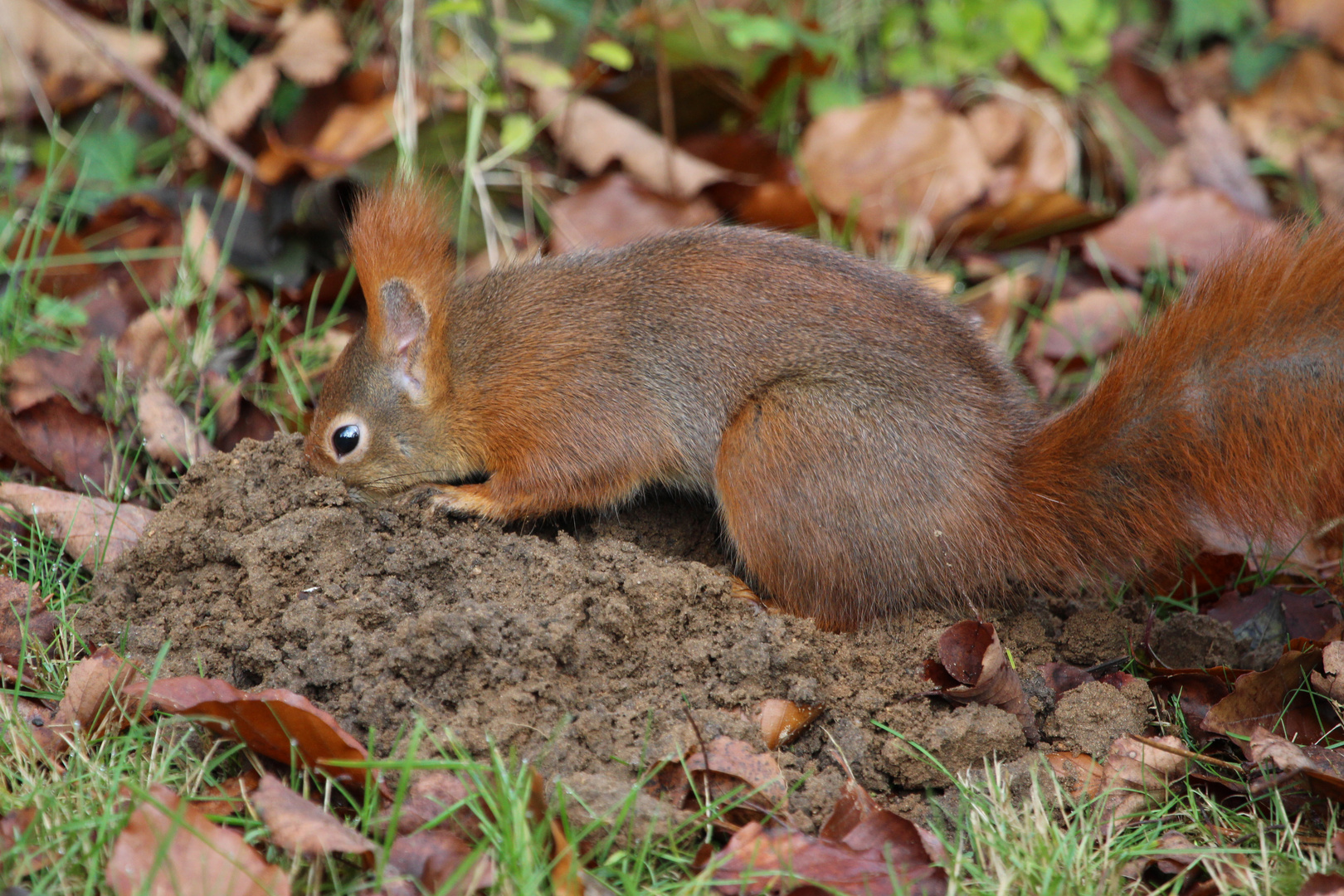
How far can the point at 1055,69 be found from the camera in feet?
14.6

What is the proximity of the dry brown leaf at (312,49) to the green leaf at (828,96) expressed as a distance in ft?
5.64

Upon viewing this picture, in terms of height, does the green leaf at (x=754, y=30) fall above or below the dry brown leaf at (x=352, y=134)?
above

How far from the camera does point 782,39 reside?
4.09m

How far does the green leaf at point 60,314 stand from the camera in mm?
3303

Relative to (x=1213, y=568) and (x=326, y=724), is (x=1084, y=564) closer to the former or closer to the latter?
(x=1213, y=568)

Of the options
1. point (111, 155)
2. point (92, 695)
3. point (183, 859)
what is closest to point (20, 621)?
point (92, 695)

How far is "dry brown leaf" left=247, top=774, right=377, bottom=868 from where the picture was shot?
1774mm

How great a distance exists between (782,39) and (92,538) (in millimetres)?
2719

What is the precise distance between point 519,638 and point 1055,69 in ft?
10.8

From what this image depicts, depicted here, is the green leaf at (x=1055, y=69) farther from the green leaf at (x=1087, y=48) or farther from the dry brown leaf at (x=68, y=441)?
the dry brown leaf at (x=68, y=441)

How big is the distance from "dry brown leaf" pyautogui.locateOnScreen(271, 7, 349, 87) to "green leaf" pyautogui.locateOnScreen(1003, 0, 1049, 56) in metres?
2.45

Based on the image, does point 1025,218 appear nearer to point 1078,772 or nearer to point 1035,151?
point 1035,151

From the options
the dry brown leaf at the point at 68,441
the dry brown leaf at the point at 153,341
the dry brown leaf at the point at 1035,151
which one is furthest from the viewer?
the dry brown leaf at the point at 1035,151

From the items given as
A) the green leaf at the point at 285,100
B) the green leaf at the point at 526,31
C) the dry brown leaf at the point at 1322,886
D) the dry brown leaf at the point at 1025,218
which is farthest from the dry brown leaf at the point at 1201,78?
the dry brown leaf at the point at 1322,886
